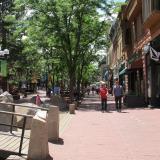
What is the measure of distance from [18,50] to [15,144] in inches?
1755

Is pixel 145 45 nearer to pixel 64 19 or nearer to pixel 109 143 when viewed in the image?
pixel 64 19

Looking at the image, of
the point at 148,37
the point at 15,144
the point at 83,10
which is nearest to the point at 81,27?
the point at 83,10

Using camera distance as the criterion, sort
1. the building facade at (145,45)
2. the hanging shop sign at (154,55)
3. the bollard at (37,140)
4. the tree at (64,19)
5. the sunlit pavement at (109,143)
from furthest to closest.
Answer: the tree at (64,19)
the building facade at (145,45)
the hanging shop sign at (154,55)
the sunlit pavement at (109,143)
the bollard at (37,140)

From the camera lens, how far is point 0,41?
5466 cm

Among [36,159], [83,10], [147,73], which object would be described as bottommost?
[36,159]

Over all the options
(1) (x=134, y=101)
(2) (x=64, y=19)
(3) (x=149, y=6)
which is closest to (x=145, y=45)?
(3) (x=149, y=6)

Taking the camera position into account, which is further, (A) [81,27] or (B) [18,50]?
(B) [18,50]

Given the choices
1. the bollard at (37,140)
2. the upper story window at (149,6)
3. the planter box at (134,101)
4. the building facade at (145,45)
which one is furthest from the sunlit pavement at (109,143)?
the planter box at (134,101)

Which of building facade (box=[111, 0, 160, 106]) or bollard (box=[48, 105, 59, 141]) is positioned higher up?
building facade (box=[111, 0, 160, 106])

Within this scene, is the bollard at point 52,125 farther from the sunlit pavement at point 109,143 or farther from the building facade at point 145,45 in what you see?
the building facade at point 145,45

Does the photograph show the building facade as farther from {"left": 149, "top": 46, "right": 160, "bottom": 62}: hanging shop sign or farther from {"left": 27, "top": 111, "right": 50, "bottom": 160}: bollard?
{"left": 27, "top": 111, "right": 50, "bottom": 160}: bollard

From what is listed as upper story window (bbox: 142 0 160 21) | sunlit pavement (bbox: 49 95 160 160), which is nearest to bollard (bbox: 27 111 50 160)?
sunlit pavement (bbox: 49 95 160 160)

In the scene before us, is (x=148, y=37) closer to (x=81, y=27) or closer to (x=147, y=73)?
(x=147, y=73)

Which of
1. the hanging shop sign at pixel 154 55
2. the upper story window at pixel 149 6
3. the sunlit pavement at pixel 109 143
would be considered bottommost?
the sunlit pavement at pixel 109 143
